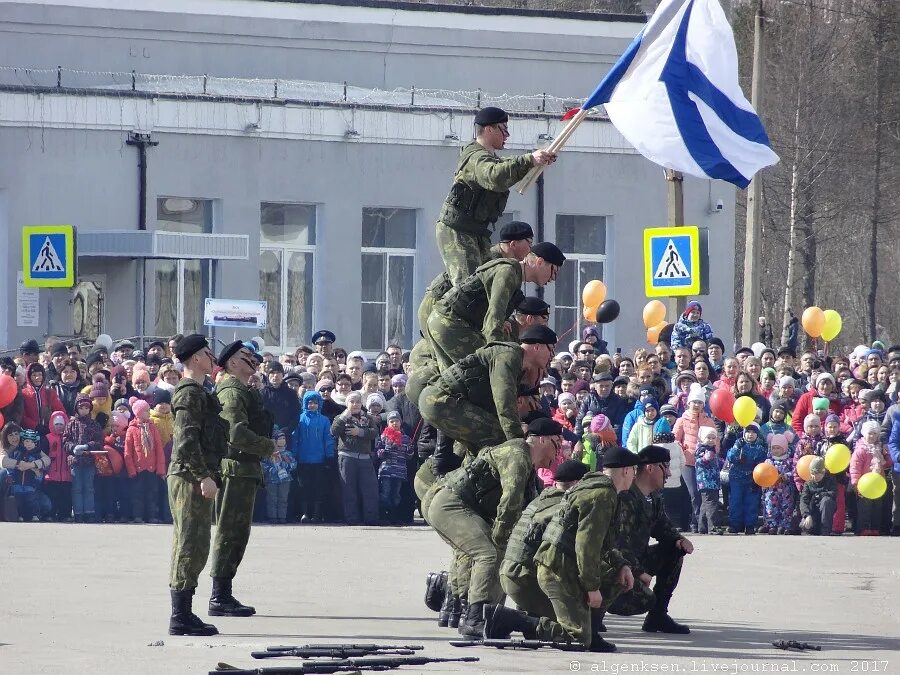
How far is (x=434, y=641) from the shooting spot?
36.7 ft

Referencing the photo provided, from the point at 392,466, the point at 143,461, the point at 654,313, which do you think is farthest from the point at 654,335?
the point at 143,461

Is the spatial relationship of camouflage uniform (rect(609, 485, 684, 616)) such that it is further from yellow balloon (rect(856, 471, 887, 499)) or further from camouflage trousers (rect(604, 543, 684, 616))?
yellow balloon (rect(856, 471, 887, 499))

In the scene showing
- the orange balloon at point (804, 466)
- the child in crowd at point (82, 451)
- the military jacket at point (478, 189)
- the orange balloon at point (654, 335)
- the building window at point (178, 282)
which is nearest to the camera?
the military jacket at point (478, 189)

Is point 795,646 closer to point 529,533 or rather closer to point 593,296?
point 529,533

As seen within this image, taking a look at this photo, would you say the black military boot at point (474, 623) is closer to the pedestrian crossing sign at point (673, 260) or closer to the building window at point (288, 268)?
the pedestrian crossing sign at point (673, 260)

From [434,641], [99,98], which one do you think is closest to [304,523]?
[434,641]

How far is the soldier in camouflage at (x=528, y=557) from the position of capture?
11211 millimetres

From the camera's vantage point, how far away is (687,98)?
1320 cm

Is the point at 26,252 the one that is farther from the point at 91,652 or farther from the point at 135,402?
the point at 91,652

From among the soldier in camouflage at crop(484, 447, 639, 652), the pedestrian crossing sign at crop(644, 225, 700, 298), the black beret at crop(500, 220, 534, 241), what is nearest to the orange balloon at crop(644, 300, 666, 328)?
the pedestrian crossing sign at crop(644, 225, 700, 298)

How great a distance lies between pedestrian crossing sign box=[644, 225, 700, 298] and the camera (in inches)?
966

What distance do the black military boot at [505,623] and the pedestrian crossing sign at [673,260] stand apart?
13.6m

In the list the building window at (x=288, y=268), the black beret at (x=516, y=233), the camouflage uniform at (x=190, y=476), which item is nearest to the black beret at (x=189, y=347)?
the camouflage uniform at (x=190, y=476)

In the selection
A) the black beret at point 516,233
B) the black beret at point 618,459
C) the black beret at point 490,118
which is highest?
the black beret at point 490,118
